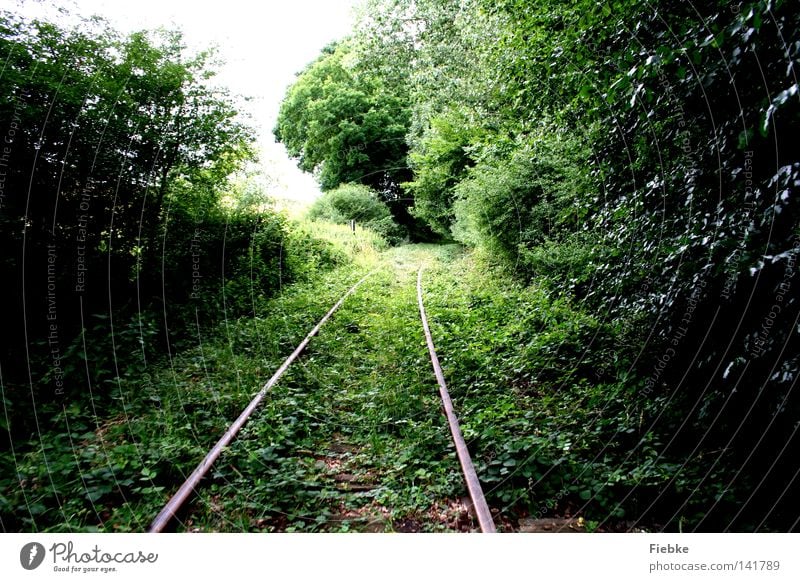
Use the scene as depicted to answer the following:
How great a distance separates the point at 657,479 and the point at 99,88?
614cm

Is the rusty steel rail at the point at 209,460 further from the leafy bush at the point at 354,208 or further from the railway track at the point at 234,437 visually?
the leafy bush at the point at 354,208

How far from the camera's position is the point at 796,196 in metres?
2.14

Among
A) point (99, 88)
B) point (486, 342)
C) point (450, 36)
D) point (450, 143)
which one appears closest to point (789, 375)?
point (486, 342)

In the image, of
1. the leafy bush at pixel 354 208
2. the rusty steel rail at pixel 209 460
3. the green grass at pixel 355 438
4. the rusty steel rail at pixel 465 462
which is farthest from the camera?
the leafy bush at pixel 354 208
